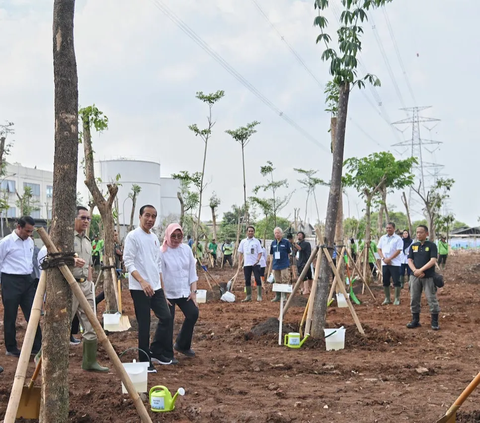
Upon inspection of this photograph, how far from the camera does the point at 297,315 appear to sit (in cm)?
1018

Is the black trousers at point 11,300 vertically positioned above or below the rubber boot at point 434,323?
above

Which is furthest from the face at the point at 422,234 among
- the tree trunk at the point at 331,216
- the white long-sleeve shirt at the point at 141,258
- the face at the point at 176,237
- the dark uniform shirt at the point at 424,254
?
the white long-sleeve shirt at the point at 141,258

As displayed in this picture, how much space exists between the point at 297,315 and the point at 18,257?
5.26 m

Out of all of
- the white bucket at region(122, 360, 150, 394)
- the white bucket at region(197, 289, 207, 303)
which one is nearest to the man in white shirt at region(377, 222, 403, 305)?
the white bucket at region(197, 289, 207, 303)

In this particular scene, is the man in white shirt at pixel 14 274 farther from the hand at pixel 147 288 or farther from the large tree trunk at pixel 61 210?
the large tree trunk at pixel 61 210

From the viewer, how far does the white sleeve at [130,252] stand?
570 centimetres

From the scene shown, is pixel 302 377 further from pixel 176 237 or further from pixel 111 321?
pixel 111 321

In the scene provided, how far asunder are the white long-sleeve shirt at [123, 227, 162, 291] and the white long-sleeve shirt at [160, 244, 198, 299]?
0.53 m

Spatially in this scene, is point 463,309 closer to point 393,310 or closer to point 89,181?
point 393,310

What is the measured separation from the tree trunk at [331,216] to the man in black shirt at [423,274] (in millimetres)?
1921

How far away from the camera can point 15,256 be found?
6.68 metres

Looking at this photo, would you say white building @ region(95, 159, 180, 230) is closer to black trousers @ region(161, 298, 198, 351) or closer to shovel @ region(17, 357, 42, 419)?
black trousers @ region(161, 298, 198, 351)

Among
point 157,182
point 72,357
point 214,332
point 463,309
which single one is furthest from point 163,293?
point 157,182

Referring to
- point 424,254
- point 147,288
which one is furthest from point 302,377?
point 424,254
